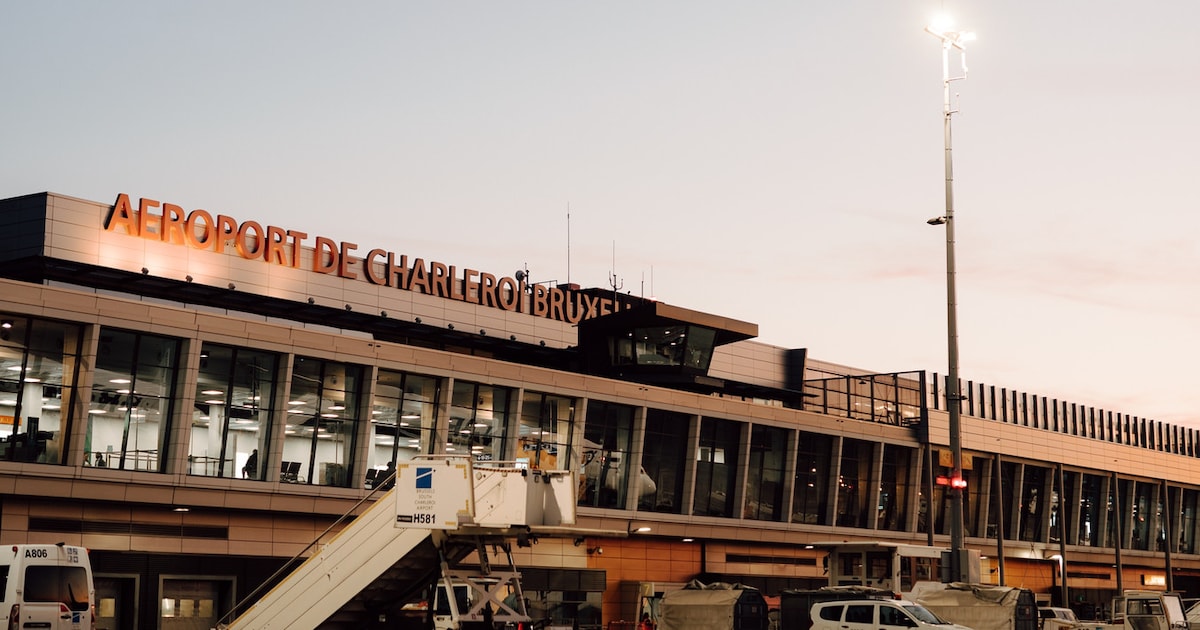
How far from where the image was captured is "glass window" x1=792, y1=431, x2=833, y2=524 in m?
67.0

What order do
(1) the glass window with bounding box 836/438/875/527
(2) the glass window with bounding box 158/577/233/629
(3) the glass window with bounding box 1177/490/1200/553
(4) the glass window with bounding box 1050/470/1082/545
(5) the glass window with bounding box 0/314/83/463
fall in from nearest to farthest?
(5) the glass window with bounding box 0/314/83/463, (2) the glass window with bounding box 158/577/233/629, (1) the glass window with bounding box 836/438/875/527, (4) the glass window with bounding box 1050/470/1082/545, (3) the glass window with bounding box 1177/490/1200/553

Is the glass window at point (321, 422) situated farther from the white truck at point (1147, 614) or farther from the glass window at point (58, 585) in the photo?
the white truck at point (1147, 614)

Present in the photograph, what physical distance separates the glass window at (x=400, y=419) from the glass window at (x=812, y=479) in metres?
22.8

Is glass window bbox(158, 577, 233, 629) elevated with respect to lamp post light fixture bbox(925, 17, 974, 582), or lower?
lower

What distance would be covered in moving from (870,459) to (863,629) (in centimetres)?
3733

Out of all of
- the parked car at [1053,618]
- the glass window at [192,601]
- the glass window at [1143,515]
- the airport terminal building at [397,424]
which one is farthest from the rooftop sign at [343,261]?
the glass window at [1143,515]

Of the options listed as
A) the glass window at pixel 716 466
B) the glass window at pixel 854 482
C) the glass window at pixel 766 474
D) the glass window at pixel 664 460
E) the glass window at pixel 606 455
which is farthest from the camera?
the glass window at pixel 854 482

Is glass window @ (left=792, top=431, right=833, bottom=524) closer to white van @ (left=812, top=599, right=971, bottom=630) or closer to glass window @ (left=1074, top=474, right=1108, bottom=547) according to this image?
glass window @ (left=1074, top=474, right=1108, bottom=547)

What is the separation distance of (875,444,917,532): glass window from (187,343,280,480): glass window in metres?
37.8

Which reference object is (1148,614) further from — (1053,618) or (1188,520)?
(1188,520)

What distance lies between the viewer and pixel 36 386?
1614 inches

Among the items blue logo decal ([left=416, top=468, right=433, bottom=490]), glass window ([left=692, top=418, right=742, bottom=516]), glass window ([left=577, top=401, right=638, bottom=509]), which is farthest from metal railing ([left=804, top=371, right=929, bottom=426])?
blue logo decal ([left=416, top=468, right=433, bottom=490])

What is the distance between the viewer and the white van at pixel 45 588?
2969 centimetres

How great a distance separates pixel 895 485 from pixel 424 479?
48227 millimetres
